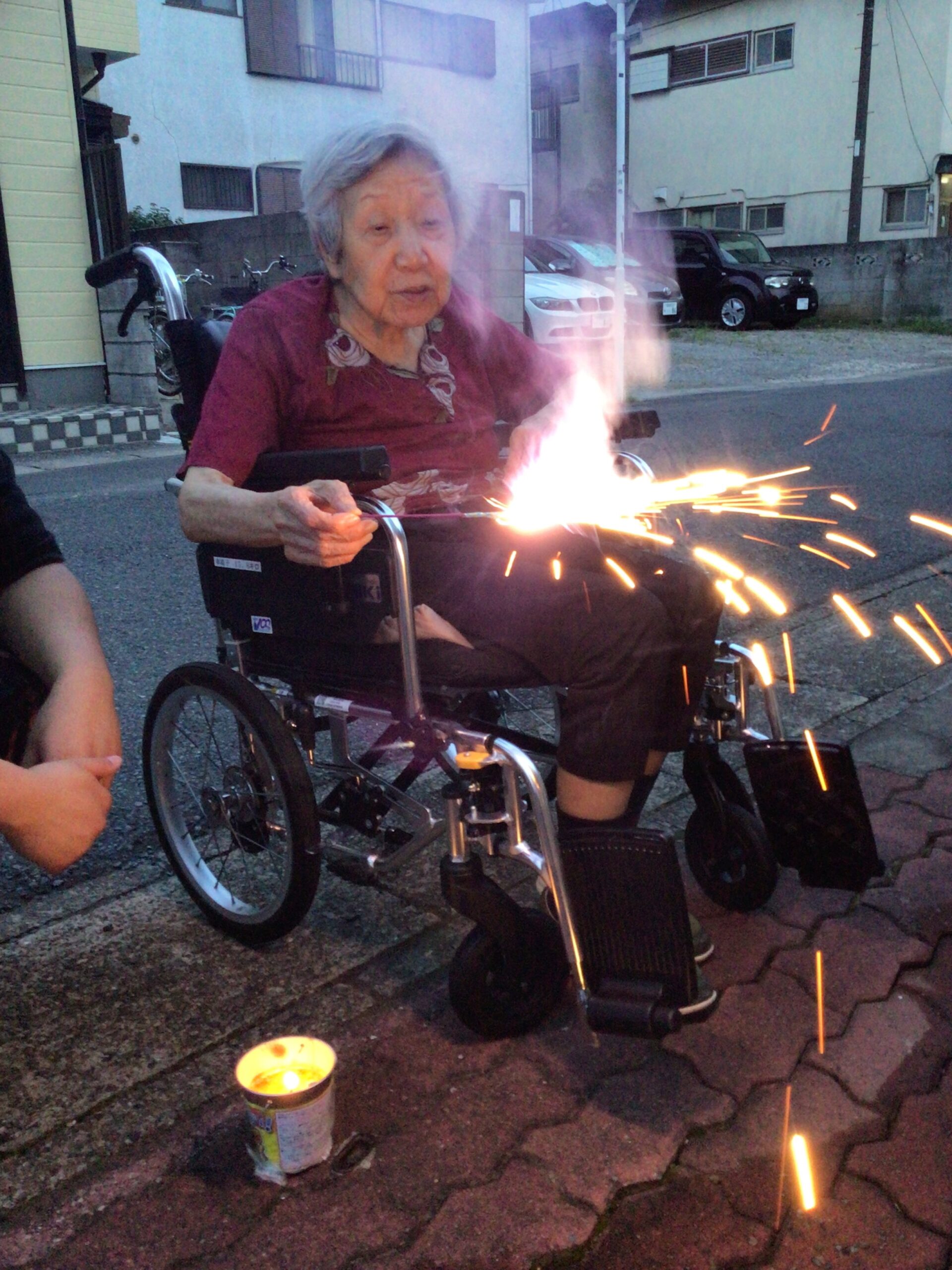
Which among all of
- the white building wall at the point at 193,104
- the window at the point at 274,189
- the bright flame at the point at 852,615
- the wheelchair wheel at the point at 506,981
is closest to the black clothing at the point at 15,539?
the wheelchair wheel at the point at 506,981

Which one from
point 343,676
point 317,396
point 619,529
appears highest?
point 317,396

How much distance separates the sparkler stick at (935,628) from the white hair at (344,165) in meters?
2.82

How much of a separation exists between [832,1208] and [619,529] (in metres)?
1.48

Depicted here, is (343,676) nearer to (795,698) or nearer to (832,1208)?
(832,1208)

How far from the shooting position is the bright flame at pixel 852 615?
182 inches

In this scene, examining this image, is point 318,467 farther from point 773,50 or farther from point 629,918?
point 773,50

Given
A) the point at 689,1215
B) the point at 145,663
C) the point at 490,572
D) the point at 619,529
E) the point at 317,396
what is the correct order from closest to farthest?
the point at 689,1215, the point at 490,572, the point at 317,396, the point at 619,529, the point at 145,663

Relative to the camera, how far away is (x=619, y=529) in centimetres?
269

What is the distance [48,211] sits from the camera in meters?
11.1

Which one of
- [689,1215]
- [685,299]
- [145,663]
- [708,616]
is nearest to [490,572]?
[708,616]

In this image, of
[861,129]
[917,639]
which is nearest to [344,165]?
[917,639]

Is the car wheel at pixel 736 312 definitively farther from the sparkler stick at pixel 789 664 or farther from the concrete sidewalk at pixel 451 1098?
the concrete sidewalk at pixel 451 1098

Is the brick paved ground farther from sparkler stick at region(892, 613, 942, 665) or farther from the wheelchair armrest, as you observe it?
sparkler stick at region(892, 613, 942, 665)

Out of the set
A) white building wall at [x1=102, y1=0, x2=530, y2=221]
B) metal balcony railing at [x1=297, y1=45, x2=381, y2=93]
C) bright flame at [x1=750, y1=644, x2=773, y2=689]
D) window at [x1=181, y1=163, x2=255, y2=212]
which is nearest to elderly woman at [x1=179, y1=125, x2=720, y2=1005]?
bright flame at [x1=750, y1=644, x2=773, y2=689]
